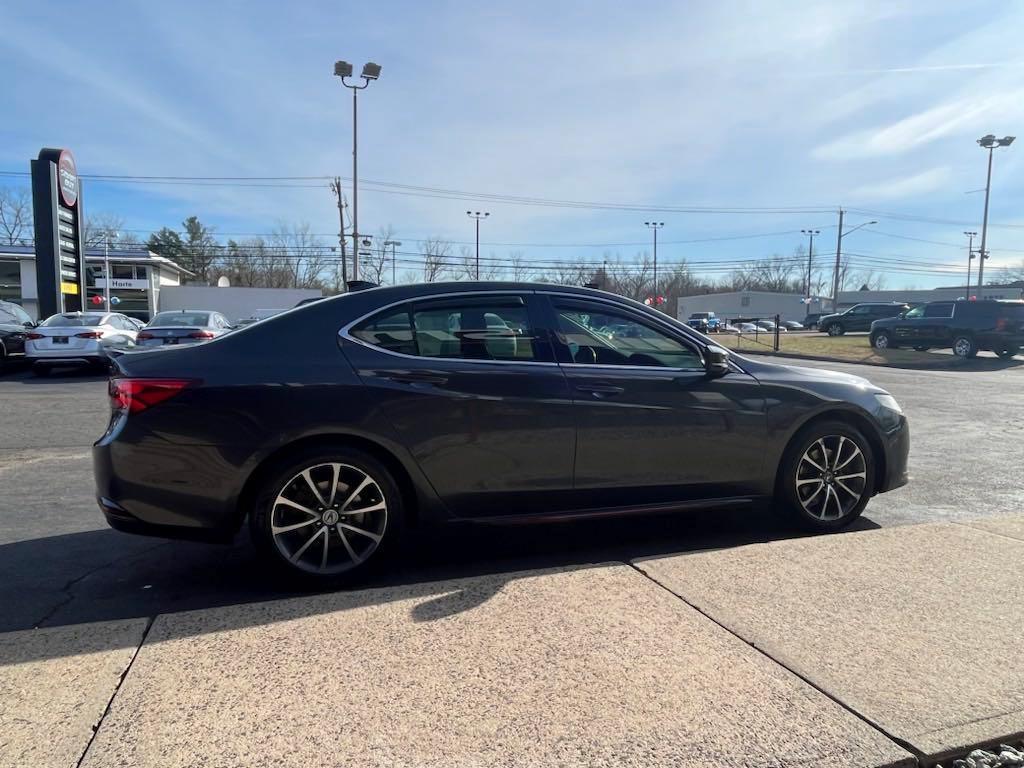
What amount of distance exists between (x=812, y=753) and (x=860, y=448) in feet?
9.09

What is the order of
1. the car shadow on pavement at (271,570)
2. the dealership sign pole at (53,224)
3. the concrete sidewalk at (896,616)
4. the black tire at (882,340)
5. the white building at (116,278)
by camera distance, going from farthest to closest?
1. the white building at (116,278)
2. the black tire at (882,340)
3. the dealership sign pole at (53,224)
4. the car shadow on pavement at (271,570)
5. the concrete sidewalk at (896,616)

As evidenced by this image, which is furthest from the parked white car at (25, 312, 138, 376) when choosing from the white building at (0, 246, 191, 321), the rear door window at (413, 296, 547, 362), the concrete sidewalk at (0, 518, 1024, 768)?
the white building at (0, 246, 191, 321)

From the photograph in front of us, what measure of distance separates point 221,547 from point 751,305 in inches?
3626

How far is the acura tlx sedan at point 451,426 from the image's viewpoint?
3.32m

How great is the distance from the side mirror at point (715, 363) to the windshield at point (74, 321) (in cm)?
1466

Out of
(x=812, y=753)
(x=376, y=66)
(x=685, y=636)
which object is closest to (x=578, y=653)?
(x=685, y=636)

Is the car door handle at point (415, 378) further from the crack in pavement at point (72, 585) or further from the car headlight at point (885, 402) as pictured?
the car headlight at point (885, 402)

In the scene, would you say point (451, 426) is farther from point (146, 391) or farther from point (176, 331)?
point (176, 331)

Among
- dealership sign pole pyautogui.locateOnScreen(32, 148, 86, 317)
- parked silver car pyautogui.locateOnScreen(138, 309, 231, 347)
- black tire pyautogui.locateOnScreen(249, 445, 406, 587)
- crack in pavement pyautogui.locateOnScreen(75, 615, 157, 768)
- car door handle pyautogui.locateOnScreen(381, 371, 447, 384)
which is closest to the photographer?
crack in pavement pyautogui.locateOnScreen(75, 615, 157, 768)

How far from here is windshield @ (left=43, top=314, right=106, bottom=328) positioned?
47.1 feet

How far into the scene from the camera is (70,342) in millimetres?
14062

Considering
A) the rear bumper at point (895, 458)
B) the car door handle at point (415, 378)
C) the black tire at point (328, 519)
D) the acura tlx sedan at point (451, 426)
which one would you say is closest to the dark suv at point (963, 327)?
the rear bumper at point (895, 458)

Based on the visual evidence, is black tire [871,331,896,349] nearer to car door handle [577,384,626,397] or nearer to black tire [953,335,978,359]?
black tire [953,335,978,359]

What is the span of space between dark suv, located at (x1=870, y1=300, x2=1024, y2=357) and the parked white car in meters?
23.6
